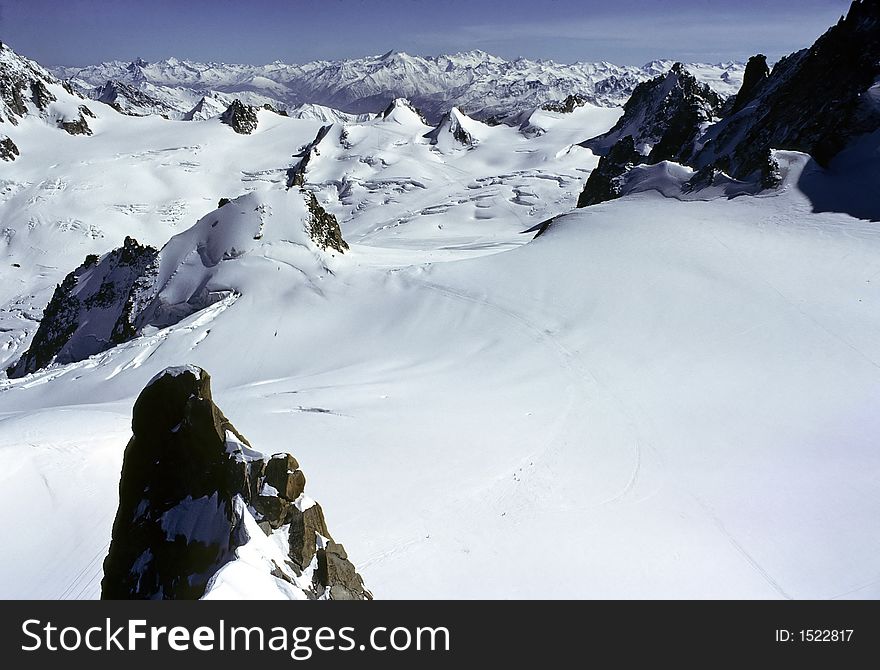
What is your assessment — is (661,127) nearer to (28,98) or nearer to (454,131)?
(454,131)

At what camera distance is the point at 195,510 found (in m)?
7.77

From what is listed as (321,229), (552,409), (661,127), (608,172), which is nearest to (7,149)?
(321,229)

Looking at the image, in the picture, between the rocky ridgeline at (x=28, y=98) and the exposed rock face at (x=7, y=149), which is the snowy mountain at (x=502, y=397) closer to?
the exposed rock face at (x=7, y=149)

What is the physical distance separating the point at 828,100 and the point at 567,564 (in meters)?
43.3

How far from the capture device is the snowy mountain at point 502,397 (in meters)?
9.20

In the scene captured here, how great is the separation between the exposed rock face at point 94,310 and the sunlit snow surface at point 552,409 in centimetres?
647

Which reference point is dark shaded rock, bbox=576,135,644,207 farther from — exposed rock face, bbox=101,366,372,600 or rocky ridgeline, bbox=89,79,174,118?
rocky ridgeline, bbox=89,79,174,118

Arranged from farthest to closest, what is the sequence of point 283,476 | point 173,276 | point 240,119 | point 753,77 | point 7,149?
point 240,119, point 7,149, point 753,77, point 173,276, point 283,476

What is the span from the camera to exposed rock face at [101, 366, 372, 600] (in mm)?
7340

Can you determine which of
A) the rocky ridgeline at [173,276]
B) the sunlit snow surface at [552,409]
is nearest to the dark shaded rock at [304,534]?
the sunlit snow surface at [552,409]

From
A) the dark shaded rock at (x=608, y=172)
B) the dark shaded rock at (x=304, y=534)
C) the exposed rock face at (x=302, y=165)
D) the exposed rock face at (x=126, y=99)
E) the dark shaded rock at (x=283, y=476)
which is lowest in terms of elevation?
the exposed rock face at (x=302, y=165)

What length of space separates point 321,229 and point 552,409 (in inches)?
863

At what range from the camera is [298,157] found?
113 meters

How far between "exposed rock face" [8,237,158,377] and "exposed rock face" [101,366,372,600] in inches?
1029
